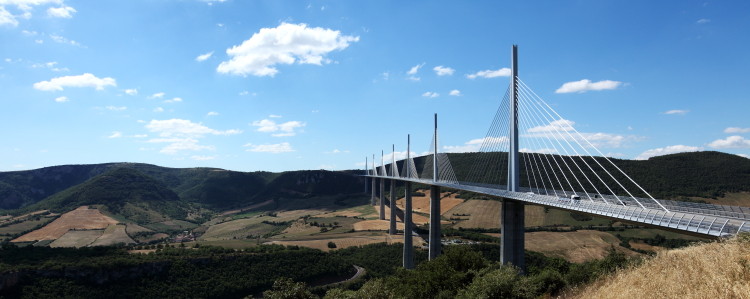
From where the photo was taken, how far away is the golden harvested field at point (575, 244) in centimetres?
6569

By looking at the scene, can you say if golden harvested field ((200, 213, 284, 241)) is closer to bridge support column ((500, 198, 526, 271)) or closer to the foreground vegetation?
the foreground vegetation

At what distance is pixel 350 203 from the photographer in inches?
7180

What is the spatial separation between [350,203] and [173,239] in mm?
77499

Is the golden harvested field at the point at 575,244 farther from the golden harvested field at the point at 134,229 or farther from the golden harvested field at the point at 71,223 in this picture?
the golden harvested field at the point at 71,223

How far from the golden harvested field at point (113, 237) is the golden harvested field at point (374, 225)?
6433 centimetres

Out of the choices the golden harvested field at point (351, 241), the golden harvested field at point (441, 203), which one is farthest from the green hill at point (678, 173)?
the golden harvested field at point (441, 203)

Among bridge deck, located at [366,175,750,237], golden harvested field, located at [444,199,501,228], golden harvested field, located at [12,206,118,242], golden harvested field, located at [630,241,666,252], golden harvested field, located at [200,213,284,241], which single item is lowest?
golden harvested field, located at [200,213,284,241]

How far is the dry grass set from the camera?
40.0ft

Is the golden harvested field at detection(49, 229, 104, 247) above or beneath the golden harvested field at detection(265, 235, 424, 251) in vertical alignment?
beneath

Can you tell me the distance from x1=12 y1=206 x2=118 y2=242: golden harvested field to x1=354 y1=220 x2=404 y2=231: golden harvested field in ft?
279

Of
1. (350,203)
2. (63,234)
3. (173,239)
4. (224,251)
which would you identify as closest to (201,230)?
(173,239)

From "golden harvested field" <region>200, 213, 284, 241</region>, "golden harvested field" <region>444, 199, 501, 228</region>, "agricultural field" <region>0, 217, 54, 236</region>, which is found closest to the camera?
"golden harvested field" <region>444, 199, 501, 228</region>

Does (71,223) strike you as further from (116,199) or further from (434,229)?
(434,229)

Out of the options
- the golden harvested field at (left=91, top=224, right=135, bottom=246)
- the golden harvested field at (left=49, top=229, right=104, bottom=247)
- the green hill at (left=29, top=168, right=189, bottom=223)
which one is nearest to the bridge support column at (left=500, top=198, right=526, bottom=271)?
the golden harvested field at (left=91, top=224, right=135, bottom=246)
